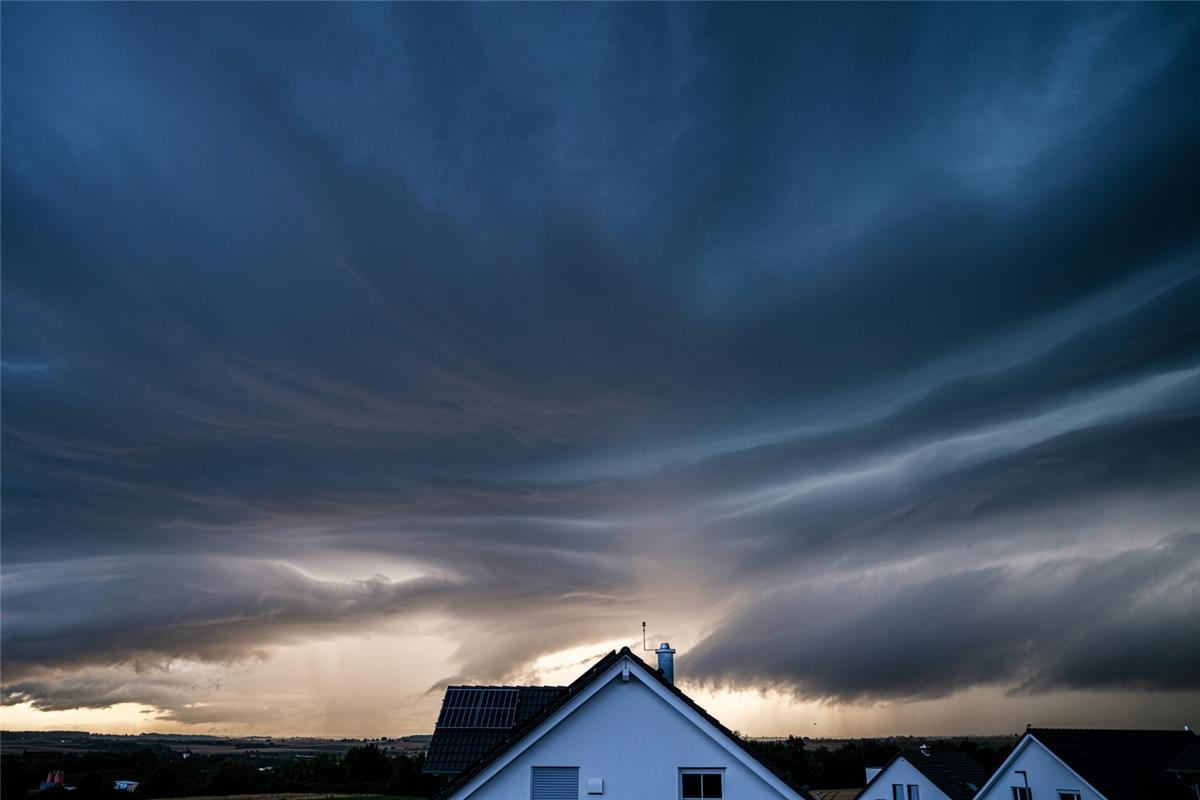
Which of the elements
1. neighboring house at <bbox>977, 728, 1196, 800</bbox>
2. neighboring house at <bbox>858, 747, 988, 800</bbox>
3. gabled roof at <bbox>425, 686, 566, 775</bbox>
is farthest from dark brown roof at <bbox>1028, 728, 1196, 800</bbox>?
gabled roof at <bbox>425, 686, 566, 775</bbox>

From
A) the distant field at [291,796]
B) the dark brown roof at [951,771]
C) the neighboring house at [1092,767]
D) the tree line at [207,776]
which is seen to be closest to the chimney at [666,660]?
the neighboring house at [1092,767]

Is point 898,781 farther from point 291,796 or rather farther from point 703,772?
point 291,796

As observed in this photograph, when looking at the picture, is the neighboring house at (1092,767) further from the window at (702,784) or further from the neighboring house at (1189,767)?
the window at (702,784)

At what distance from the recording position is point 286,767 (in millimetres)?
143750

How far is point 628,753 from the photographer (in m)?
25.3

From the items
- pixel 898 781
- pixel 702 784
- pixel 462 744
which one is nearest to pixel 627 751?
pixel 702 784

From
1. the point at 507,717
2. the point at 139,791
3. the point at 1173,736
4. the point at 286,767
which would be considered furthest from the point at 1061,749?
the point at 286,767

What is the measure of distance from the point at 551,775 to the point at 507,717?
4383 mm

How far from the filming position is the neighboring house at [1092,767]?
181ft

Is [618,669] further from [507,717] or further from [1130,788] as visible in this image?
[1130,788]

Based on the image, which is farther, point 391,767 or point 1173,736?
point 391,767

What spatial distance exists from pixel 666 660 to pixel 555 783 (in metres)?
6.83

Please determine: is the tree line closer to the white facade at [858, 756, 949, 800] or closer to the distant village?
the distant village

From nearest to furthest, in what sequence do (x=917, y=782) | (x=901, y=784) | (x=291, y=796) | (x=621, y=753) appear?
1. (x=621, y=753)
2. (x=917, y=782)
3. (x=901, y=784)
4. (x=291, y=796)
